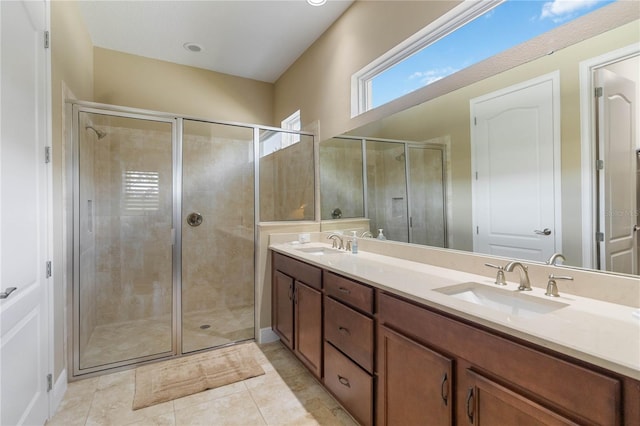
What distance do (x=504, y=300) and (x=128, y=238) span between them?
2.95 m

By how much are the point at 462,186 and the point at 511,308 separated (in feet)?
2.31

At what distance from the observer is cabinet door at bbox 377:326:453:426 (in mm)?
1133

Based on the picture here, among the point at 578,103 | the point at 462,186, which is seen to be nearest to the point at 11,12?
the point at 462,186

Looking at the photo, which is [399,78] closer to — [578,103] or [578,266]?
[578,103]

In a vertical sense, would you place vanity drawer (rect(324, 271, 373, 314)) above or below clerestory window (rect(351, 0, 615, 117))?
below

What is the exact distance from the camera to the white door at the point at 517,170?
1317mm

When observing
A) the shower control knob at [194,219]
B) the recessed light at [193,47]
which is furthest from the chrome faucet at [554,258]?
the recessed light at [193,47]

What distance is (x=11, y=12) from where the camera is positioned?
1409mm

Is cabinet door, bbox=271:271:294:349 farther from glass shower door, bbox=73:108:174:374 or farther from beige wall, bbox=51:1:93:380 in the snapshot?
beige wall, bbox=51:1:93:380

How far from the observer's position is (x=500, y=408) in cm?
94

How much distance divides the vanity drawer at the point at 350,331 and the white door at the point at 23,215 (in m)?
1.51

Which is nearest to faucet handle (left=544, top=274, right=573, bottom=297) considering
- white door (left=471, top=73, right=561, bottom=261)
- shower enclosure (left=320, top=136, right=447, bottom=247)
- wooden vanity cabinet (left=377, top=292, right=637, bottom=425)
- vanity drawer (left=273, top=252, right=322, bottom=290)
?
white door (left=471, top=73, right=561, bottom=261)

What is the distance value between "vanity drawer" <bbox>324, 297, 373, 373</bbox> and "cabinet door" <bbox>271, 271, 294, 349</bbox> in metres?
0.59

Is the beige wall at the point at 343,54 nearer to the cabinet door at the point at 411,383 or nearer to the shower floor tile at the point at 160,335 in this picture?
the cabinet door at the point at 411,383
